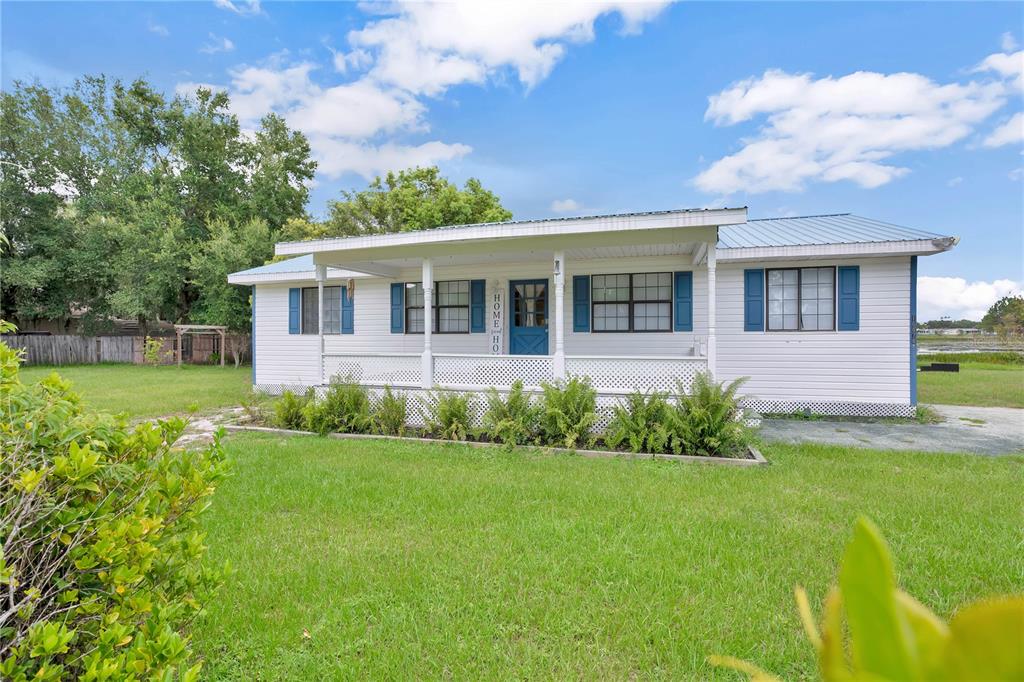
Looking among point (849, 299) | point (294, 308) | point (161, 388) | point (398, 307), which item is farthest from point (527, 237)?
point (161, 388)

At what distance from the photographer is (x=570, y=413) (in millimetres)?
6902

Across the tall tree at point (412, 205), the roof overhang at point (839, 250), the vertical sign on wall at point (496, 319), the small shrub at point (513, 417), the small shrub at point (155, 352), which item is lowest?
the small shrub at point (513, 417)

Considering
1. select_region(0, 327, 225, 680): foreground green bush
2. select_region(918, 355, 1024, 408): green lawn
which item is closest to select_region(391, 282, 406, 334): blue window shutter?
select_region(0, 327, 225, 680): foreground green bush

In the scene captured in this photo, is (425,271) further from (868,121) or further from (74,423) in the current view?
(868,121)

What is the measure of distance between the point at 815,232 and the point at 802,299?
169 centimetres

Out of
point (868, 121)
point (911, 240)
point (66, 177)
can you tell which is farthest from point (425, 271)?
point (66, 177)

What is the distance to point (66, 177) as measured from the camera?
74.5ft

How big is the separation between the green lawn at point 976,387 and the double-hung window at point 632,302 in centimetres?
682

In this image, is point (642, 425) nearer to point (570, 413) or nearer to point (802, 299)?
point (570, 413)

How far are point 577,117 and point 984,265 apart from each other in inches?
539

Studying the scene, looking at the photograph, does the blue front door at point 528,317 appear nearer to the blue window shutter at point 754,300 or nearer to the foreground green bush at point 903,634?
the blue window shutter at point 754,300

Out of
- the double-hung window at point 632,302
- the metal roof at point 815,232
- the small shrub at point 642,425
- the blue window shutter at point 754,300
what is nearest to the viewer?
the small shrub at point 642,425

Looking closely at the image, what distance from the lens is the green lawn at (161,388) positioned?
33.5ft

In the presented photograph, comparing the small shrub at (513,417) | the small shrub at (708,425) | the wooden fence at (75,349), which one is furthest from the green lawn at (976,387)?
the wooden fence at (75,349)
